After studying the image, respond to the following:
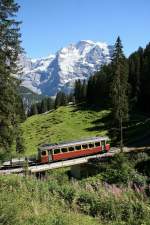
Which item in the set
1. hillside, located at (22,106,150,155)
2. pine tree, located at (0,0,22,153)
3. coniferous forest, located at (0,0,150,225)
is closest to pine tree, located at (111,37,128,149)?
coniferous forest, located at (0,0,150,225)

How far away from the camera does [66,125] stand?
103062 mm

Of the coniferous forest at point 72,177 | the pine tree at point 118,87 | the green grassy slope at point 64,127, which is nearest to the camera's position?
the coniferous forest at point 72,177

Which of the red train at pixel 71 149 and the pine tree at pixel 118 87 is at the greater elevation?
the pine tree at pixel 118 87

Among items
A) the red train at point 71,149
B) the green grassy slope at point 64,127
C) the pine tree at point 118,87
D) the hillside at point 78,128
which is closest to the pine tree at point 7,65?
the red train at point 71,149

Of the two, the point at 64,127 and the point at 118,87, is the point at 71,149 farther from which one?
the point at 64,127

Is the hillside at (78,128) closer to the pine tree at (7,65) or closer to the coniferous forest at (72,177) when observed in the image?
the coniferous forest at (72,177)

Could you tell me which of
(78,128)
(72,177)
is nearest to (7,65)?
(72,177)

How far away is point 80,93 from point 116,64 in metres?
97.4

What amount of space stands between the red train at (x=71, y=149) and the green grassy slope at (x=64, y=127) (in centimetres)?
1940

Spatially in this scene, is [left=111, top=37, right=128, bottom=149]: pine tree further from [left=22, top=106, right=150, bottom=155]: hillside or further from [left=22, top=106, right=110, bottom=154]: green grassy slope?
[left=22, top=106, right=110, bottom=154]: green grassy slope

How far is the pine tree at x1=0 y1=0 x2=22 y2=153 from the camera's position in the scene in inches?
1310

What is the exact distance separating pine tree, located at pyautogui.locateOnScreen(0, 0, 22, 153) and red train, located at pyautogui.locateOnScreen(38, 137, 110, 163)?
24.5 m

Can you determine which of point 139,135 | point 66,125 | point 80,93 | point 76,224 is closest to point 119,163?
point 76,224

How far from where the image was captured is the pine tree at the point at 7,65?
33281 mm
